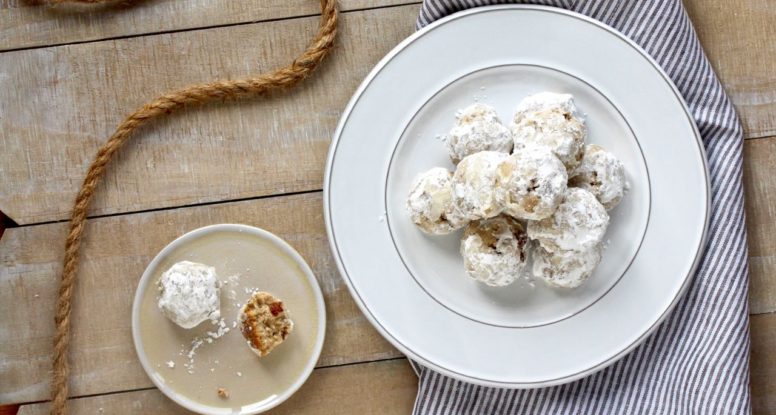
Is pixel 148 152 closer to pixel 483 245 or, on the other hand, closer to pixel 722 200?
pixel 483 245

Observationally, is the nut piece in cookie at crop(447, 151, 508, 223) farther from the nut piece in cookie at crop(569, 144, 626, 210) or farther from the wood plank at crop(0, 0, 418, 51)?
the wood plank at crop(0, 0, 418, 51)

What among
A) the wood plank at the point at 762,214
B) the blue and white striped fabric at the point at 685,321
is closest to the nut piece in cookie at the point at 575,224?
the blue and white striped fabric at the point at 685,321

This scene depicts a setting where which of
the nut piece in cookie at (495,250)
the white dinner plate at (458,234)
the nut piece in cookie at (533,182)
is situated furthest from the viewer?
the white dinner plate at (458,234)

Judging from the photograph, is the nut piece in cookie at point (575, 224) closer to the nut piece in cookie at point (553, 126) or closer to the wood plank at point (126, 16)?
the nut piece in cookie at point (553, 126)

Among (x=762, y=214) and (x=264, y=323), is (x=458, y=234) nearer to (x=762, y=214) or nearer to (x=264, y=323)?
(x=264, y=323)

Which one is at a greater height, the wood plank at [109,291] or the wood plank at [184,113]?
the wood plank at [184,113]

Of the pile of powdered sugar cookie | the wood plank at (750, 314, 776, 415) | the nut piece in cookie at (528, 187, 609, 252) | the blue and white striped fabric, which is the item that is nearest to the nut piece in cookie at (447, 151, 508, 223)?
the pile of powdered sugar cookie

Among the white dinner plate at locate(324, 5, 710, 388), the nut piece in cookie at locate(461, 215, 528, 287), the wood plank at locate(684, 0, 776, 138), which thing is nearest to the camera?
the nut piece in cookie at locate(461, 215, 528, 287)
